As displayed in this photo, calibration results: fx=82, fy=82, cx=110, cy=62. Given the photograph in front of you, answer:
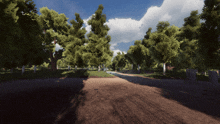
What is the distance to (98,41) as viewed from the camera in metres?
17.0

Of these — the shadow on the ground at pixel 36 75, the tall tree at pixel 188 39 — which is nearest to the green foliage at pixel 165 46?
the tall tree at pixel 188 39

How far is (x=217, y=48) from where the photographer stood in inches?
391

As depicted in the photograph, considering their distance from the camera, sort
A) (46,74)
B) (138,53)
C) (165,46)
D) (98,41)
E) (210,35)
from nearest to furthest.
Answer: (210,35) → (46,74) → (165,46) → (98,41) → (138,53)

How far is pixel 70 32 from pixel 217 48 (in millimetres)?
24668

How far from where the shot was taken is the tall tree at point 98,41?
16797 millimetres

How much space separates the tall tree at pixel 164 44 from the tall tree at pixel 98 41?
9.76 metres

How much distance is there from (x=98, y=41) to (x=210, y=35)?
16.4 meters

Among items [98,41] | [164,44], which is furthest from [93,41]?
[164,44]

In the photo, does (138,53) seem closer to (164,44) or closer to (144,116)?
(164,44)

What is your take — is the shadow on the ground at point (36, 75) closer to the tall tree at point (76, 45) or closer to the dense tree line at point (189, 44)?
the tall tree at point (76, 45)

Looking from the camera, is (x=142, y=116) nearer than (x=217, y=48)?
Yes

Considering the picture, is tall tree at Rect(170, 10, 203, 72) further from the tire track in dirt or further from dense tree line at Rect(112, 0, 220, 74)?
the tire track in dirt

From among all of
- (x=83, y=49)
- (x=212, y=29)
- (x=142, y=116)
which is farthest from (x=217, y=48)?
(x=83, y=49)

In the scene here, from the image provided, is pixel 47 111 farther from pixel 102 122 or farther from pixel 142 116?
pixel 142 116
